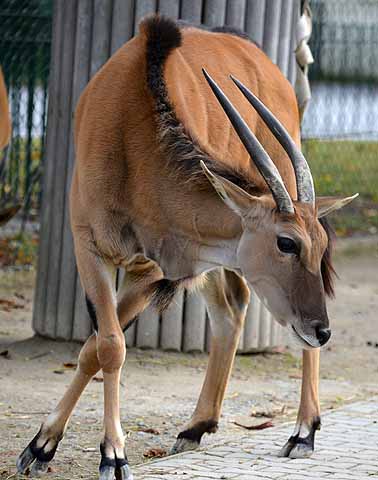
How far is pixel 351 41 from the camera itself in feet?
53.3

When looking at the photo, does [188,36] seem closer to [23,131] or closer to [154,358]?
[154,358]

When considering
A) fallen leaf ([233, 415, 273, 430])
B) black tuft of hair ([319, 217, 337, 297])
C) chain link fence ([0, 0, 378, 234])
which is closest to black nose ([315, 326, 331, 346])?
black tuft of hair ([319, 217, 337, 297])

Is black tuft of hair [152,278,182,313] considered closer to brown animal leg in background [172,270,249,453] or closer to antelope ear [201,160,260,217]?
antelope ear [201,160,260,217]

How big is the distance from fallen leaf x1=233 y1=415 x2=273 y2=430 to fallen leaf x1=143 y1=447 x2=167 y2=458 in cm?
61

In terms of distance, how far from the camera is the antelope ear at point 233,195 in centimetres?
468

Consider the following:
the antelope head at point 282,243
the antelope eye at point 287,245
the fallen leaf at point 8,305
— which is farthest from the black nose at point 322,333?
the fallen leaf at point 8,305

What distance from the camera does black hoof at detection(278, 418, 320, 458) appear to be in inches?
209

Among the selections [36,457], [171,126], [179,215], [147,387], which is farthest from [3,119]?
[36,457]

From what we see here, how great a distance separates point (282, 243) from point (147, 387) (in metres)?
2.24

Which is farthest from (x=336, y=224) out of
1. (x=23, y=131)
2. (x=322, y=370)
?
(x=322, y=370)

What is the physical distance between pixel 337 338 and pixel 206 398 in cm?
290

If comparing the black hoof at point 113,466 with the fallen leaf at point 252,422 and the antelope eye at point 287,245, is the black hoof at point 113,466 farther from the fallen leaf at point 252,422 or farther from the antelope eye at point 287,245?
the fallen leaf at point 252,422

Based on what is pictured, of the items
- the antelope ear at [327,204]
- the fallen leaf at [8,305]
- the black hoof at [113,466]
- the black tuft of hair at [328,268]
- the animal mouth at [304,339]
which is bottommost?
the fallen leaf at [8,305]

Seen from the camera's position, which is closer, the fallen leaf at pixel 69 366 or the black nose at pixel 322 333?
the black nose at pixel 322 333
